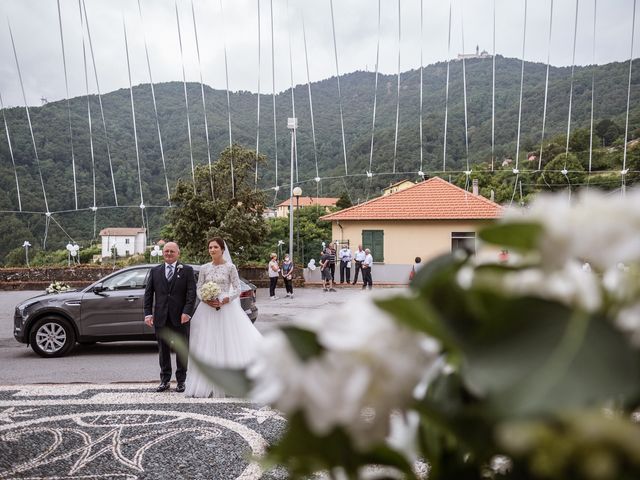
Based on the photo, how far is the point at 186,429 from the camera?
17.3ft

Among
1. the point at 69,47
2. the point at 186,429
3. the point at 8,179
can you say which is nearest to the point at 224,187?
the point at 8,179

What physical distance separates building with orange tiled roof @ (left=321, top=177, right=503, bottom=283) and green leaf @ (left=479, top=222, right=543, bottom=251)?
29.6 meters

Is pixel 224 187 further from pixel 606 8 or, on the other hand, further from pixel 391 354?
pixel 391 354

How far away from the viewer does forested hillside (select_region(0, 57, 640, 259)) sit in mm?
20469

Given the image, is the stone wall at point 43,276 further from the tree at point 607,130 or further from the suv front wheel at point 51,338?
the tree at point 607,130

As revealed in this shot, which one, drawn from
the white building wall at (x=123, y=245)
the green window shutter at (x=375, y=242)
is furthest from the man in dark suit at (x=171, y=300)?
the white building wall at (x=123, y=245)

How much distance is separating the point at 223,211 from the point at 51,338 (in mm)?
20306

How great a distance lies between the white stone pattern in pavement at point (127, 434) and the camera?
4.23 metres

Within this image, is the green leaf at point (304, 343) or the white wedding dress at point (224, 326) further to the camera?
the white wedding dress at point (224, 326)

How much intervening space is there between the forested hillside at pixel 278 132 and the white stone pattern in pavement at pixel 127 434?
40.8ft

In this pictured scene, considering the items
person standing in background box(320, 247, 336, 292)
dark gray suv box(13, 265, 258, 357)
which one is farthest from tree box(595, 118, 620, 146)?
dark gray suv box(13, 265, 258, 357)

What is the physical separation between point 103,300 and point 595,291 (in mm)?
10260

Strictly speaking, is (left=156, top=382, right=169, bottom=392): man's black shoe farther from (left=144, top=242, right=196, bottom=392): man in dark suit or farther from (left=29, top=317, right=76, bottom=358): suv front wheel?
(left=29, top=317, right=76, bottom=358): suv front wheel

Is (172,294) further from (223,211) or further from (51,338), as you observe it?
(223,211)
